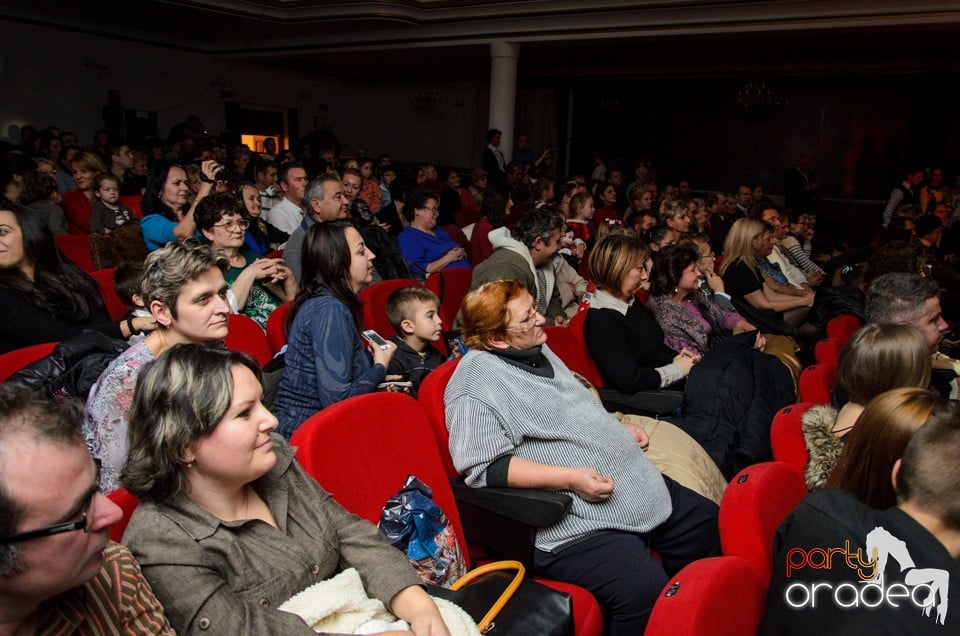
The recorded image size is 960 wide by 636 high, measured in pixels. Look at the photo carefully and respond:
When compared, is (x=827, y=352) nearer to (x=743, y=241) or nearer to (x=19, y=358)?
(x=743, y=241)

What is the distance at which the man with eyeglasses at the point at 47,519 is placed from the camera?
2.66ft

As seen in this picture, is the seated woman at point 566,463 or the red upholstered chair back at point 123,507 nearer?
the red upholstered chair back at point 123,507

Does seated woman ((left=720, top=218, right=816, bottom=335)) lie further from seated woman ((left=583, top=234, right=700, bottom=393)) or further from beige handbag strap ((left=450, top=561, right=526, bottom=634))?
beige handbag strap ((left=450, top=561, right=526, bottom=634))

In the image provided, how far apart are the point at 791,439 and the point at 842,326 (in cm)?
143

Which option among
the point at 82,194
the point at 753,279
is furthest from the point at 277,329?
the point at 82,194

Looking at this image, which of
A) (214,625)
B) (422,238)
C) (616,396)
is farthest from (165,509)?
(422,238)

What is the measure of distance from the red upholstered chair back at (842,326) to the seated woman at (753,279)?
2.77 feet

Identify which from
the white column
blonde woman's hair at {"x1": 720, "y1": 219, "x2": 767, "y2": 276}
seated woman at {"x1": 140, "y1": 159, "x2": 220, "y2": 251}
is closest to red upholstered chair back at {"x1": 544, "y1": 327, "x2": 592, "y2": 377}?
blonde woman's hair at {"x1": 720, "y1": 219, "x2": 767, "y2": 276}

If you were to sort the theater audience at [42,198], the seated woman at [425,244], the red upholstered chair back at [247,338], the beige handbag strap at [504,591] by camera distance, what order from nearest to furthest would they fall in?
the beige handbag strap at [504,591] → the red upholstered chair back at [247,338] → the seated woman at [425,244] → the theater audience at [42,198]

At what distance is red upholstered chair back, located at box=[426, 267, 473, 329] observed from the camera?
4.02 meters

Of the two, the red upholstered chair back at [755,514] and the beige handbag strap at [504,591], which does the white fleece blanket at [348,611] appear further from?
the red upholstered chair back at [755,514]

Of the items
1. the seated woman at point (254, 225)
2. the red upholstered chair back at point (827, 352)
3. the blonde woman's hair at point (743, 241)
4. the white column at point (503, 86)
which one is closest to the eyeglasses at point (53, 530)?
the red upholstered chair back at point (827, 352)

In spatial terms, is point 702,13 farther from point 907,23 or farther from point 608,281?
point 608,281

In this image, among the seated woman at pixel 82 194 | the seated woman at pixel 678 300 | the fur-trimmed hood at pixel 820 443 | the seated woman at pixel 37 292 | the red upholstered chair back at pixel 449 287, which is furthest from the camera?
the seated woman at pixel 82 194
